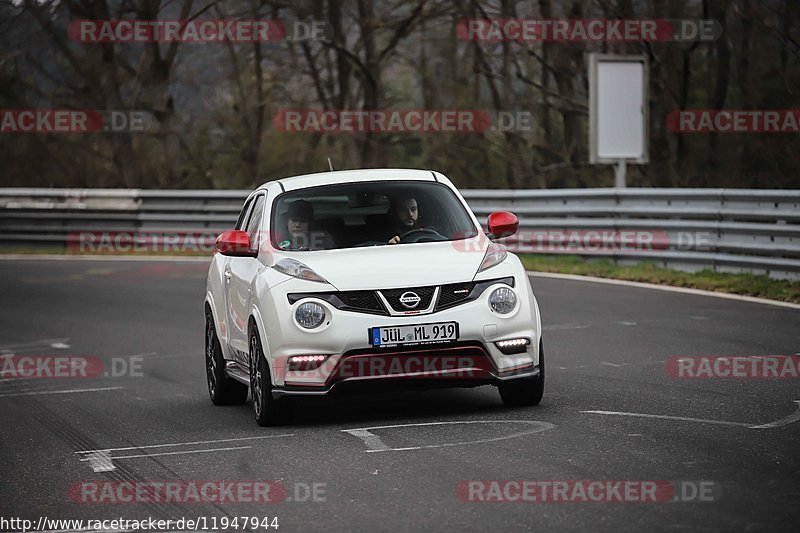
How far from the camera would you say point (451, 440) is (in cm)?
842

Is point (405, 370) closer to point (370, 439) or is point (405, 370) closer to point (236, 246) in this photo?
point (370, 439)

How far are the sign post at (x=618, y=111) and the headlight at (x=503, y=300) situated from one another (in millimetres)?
15458

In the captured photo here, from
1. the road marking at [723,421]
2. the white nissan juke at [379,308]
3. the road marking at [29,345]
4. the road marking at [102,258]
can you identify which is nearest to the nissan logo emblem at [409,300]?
the white nissan juke at [379,308]

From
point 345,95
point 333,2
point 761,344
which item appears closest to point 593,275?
point 761,344

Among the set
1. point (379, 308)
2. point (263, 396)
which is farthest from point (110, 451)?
point (379, 308)

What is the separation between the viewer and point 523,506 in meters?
6.57

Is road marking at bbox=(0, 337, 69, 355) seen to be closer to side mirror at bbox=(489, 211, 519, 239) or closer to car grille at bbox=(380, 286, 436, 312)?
side mirror at bbox=(489, 211, 519, 239)

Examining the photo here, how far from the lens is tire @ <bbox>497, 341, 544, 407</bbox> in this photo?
9469 millimetres

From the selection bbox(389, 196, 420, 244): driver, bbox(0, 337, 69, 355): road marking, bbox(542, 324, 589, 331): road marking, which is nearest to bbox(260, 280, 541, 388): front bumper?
bbox(389, 196, 420, 244): driver

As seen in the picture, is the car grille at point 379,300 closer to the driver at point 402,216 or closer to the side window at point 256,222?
the driver at point 402,216

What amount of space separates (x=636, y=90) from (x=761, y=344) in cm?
1288

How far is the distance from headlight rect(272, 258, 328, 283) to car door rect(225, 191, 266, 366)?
319mm

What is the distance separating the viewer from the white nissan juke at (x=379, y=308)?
8984 millimetres

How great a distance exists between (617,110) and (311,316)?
649 inches
